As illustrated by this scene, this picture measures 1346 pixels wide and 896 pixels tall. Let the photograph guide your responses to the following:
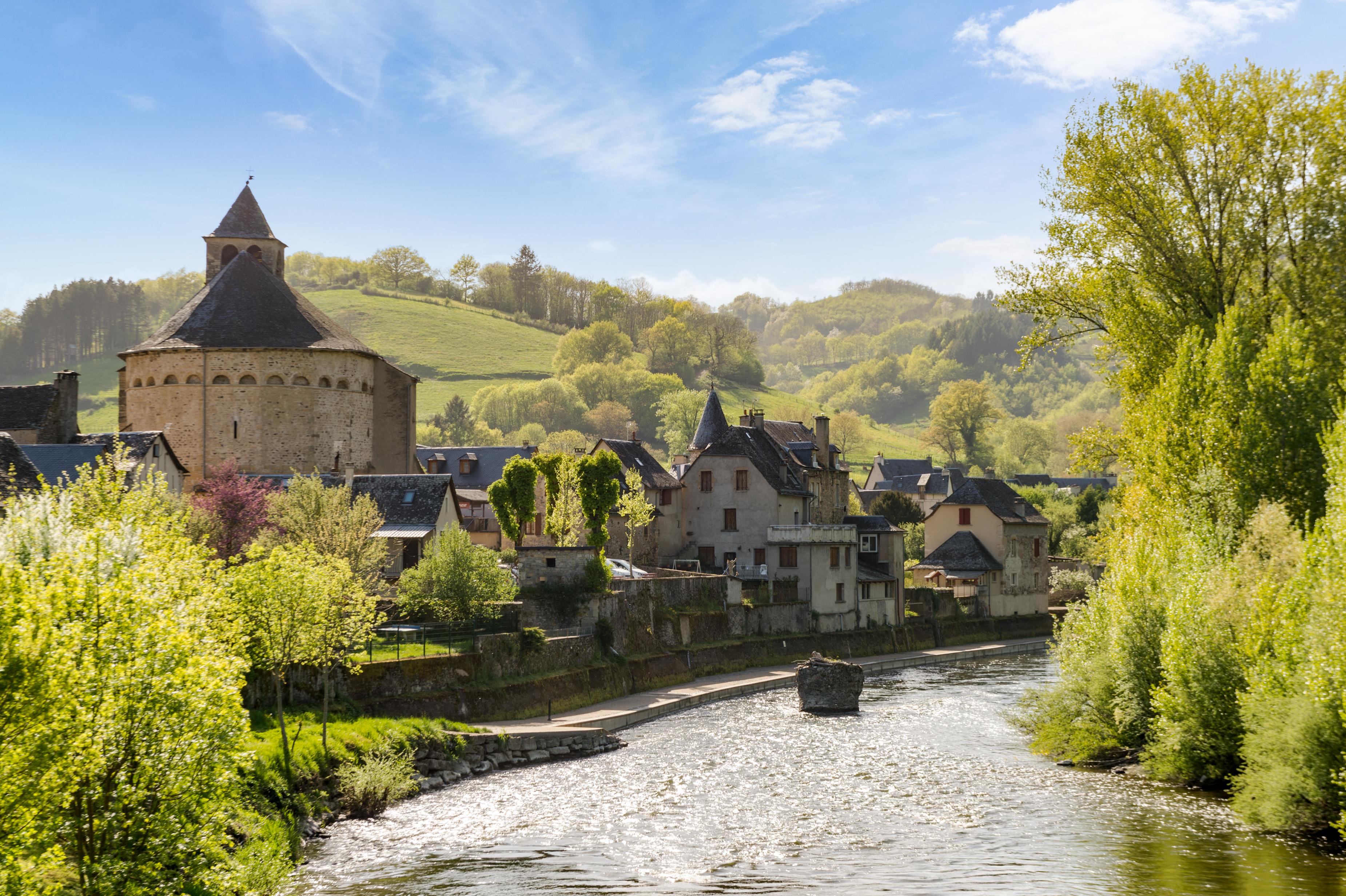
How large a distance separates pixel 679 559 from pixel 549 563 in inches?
803

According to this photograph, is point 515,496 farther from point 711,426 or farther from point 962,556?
point 962,556

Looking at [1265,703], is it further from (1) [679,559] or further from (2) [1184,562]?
(1) [679,559]

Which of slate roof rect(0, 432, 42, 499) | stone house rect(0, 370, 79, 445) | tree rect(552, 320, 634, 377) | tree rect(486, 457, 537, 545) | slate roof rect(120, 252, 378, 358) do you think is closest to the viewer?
slate roof rect(0, 432, 42, 499)

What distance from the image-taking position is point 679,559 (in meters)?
62.7

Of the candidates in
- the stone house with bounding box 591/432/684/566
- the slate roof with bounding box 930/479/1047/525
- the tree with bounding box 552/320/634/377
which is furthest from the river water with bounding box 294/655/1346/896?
the tree with bounding box 552/320/634/377

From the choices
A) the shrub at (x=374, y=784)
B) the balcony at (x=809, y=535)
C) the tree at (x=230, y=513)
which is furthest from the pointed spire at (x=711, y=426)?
the shrub at (x=374, y=784)

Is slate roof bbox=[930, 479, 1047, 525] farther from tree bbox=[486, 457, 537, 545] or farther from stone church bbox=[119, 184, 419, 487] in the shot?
stone church bbox=[119, 184, 419, 487]

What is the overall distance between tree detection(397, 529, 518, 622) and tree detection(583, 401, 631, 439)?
89.3 m

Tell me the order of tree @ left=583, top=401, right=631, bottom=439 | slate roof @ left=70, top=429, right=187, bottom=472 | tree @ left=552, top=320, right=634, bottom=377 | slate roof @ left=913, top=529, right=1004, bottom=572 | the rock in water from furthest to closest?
tree @ left=552, top=320, right=634, bottom=377 < tree @ left=583, top=401, right=631, bottom=439 < slate roof @ left=913, top=529, right=1004, bottom=572 < the rock in water < slate roof @ left=70, top=429, right=187, bottom=472

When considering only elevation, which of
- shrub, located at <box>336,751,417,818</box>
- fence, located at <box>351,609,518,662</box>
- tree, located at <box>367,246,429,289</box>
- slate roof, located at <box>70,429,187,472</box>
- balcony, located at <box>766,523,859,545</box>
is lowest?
shrub, located at <box>336,751,417,818</box>

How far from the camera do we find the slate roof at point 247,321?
174ft

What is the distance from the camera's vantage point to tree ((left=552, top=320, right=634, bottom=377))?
147 m

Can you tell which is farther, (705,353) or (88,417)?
(705,353)

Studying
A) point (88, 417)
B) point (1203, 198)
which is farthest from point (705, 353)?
point (1203, 198)
